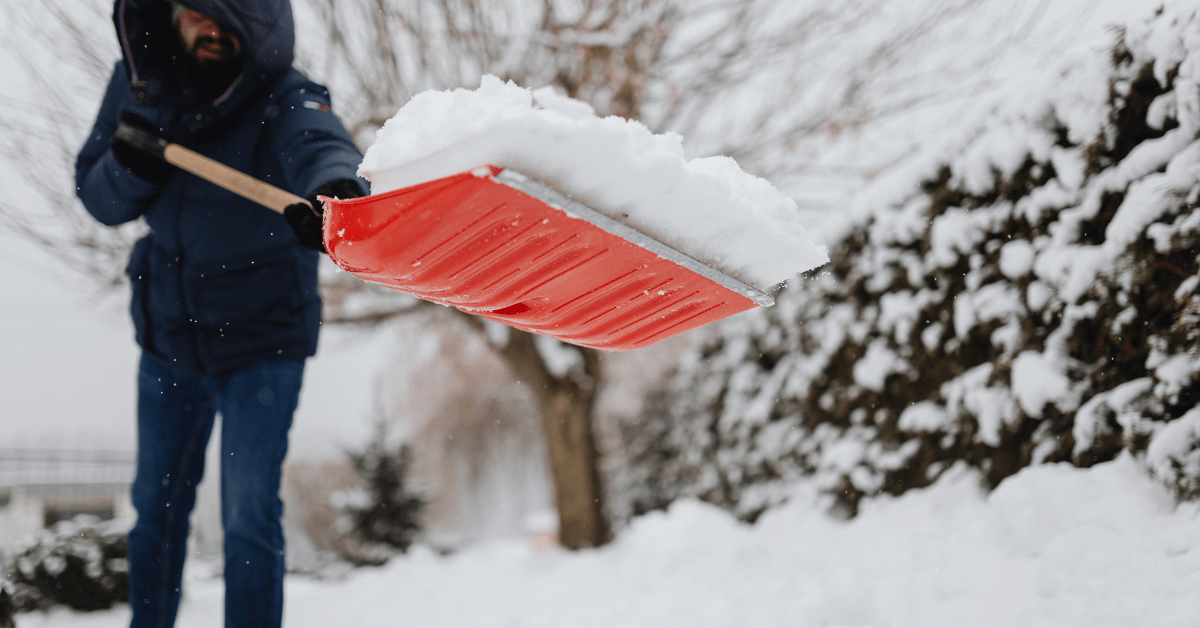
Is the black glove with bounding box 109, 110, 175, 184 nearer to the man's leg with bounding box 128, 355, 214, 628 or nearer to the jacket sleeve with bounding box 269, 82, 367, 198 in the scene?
the jacket sleeve with bounding box 269, 82, 367, 198

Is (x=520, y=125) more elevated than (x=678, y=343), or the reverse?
(x=678, y=343)

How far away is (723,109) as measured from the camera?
4957 millimetres

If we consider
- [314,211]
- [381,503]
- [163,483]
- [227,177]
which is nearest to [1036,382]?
[314,211]

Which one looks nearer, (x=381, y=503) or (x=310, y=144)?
(x=310, y=144)

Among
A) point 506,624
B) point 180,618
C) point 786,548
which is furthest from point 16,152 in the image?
point 786,548

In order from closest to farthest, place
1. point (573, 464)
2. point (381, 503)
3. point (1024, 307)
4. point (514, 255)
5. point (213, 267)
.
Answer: point (514, 255) → point (213, 267) → point (1024, 307) → point (573, 464) → point (381, 503)

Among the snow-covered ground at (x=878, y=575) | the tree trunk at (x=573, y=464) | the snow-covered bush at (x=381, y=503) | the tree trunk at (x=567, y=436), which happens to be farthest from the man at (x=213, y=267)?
the snow-covered bush at (x=381, y=503)

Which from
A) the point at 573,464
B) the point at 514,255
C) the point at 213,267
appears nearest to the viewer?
the point at 514,255

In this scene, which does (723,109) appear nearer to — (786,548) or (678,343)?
(786,548)

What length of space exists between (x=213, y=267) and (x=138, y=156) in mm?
299

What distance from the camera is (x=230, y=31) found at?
145cm

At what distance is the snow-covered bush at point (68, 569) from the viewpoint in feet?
9.57

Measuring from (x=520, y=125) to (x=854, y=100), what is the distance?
4.22 metres

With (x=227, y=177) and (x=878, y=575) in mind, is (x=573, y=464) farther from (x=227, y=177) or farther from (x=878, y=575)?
(x=227, y=177)
